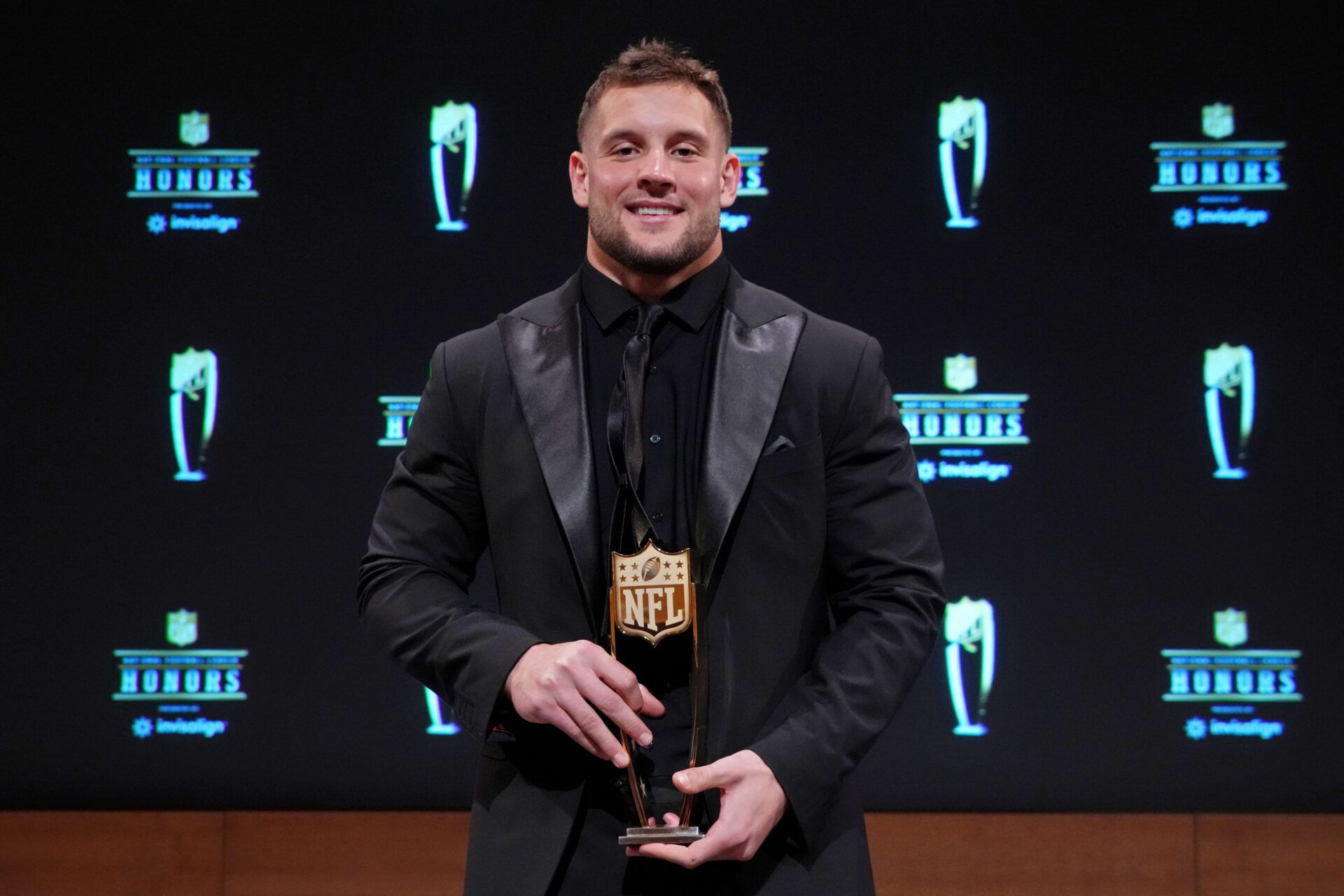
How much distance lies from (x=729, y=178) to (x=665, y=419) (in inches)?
12.2

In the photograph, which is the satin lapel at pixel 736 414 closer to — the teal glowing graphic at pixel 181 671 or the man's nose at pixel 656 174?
the man's nose at pixel 656 174

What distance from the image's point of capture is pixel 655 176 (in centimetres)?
134

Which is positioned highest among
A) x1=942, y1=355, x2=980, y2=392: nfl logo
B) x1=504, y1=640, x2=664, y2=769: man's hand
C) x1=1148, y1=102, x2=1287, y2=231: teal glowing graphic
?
x1=1148, y1=102, x2=1287, y2=231: teal glowing graphic

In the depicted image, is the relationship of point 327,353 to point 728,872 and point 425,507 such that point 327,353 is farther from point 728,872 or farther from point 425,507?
point 728,872

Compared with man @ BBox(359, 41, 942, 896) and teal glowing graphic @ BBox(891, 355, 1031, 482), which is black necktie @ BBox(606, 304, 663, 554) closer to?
man @ BBox(359, 41, 942, 896)

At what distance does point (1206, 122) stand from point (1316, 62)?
11.7 inches

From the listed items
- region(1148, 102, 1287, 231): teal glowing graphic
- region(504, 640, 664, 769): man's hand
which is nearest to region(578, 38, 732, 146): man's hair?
region(504, 640, 664, 769): man's hand

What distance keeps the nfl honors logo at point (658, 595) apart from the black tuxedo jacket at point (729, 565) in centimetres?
6

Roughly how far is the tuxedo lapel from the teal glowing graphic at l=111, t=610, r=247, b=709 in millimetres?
2107

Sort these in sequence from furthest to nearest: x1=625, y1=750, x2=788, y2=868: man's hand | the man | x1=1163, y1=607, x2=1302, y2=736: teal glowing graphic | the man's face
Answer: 1. x1=1163, y1=607, x2=1302, y2=736: teal glowing graphic
2. the man's face
3. the man
4. x1=625, y1=750, x2=788, y2=868: man's hand

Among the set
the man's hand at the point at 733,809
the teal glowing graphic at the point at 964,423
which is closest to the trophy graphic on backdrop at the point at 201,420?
the teal glowing graphic at the point at 964,423

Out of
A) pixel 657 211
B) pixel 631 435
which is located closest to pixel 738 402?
pixel 631 435

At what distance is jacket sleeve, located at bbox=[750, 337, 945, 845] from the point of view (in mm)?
1201

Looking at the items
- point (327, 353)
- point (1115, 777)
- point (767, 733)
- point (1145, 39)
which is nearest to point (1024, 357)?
point (1145, 39)
